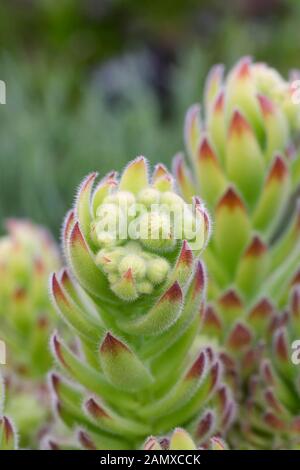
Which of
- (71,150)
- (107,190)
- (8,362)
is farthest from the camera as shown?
(71,150)

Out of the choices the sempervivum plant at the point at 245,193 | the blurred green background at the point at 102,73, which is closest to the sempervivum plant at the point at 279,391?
the sempervivum plant at the point at 245,193

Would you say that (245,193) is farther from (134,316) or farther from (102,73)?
(102,73)

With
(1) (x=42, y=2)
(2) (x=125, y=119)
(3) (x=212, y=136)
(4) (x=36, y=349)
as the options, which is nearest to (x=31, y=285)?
(4) (x=36, y=349)

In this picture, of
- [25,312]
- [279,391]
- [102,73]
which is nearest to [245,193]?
[279,391]

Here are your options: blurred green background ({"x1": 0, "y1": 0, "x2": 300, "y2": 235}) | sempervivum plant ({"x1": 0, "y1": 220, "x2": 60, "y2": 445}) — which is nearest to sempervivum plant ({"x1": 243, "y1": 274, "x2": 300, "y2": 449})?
sempervivum plant ({"x1": 0, "y1": 220, "x2": 60, "y2": 445})

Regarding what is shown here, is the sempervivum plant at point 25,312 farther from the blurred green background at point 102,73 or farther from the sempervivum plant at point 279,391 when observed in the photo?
the blurred green background at point 102,73

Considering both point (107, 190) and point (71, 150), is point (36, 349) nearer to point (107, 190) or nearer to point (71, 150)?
point (107, 190)
